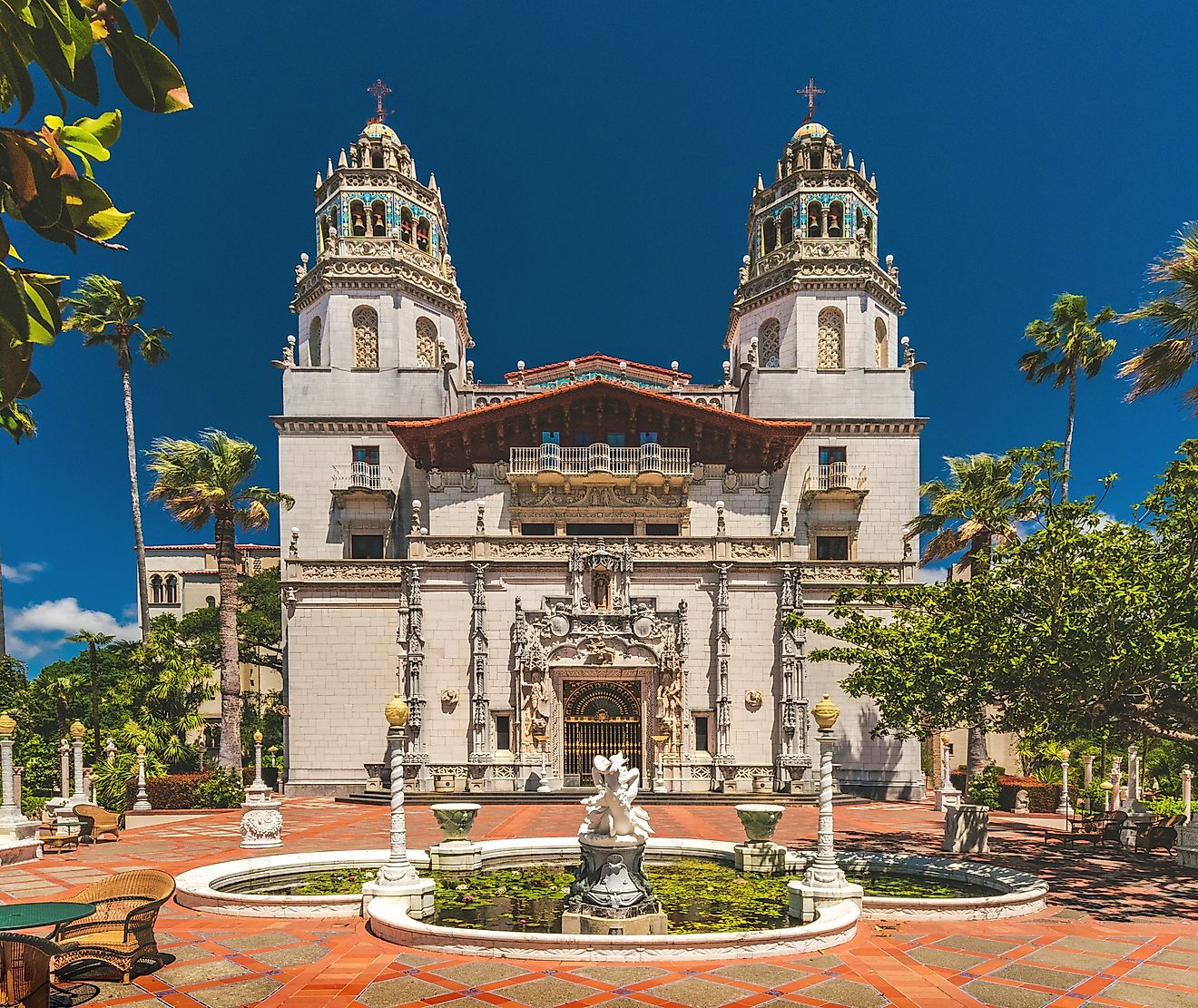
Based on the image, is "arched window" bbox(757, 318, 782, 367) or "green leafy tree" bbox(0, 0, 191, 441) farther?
"arched window" bbox(757, 318, 782, 367)

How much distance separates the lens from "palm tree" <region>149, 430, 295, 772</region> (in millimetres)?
33469

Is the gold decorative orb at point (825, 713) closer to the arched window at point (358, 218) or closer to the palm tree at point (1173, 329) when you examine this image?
the palm tree at point (1173, 329)

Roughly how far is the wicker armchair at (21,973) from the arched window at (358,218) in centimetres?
3538

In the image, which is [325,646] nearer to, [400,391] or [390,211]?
[400,391]

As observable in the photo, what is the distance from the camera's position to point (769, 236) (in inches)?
1594

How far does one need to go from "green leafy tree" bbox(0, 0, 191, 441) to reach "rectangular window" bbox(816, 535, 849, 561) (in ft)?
117

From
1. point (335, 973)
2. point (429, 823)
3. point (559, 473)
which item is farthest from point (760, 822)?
point (559, 473)

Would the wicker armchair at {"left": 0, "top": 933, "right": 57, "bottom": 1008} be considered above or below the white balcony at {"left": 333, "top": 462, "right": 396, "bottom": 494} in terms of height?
below

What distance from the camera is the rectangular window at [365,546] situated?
37094mm

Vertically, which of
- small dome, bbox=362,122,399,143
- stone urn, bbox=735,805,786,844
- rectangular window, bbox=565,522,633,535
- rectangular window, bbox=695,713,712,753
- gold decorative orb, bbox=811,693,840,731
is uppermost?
small dome, bbox=362,122,399,143

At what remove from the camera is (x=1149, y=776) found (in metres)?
34.8

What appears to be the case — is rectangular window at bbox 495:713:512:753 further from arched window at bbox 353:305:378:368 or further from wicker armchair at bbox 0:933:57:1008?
wicker armchair at bbox 0:933:57:1008

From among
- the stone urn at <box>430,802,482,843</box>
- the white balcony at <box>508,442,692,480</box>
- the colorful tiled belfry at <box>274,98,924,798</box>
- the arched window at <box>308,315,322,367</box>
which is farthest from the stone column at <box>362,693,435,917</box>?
the arched window at <box>308,315,322,367</box>

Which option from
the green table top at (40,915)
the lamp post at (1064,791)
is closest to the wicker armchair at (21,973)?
the green table top at (40,915)
